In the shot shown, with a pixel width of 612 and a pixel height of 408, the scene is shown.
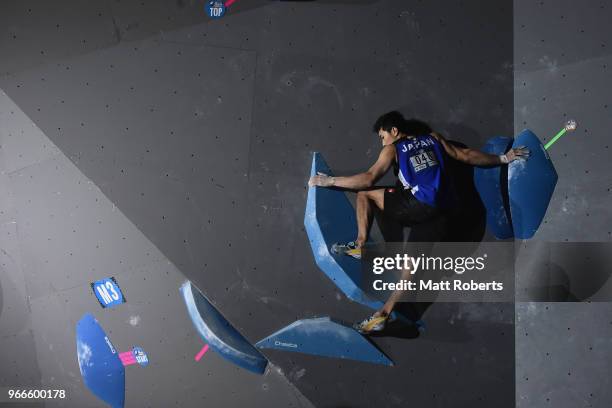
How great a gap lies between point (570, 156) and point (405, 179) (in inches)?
31.5

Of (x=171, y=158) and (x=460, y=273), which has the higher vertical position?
(x=171, y=158)

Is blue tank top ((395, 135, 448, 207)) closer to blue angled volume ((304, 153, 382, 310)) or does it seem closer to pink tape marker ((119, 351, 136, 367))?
blue angled volume ((304, 153, 382, 310))

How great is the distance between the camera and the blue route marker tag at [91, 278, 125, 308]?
3.26 m

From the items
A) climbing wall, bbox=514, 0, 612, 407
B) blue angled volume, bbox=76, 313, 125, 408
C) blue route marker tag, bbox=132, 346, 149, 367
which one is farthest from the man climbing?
blue angled volume, bbox=76, 313, 125, 408

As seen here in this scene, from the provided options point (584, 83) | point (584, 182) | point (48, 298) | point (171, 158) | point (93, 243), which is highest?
point (584, 83)

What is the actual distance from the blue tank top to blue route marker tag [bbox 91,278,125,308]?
5.50ft

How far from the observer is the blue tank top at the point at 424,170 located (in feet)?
9.37

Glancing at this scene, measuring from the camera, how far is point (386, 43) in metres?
2.96

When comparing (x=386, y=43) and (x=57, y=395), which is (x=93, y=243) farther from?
(x=386, y=43)

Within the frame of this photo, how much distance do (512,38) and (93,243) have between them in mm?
2452

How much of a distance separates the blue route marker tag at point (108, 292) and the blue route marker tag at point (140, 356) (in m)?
0.28

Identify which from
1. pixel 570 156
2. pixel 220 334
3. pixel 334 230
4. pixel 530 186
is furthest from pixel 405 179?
pixel 220 334

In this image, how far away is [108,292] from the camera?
10.7 ft

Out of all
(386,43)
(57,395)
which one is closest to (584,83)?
(386,43)
